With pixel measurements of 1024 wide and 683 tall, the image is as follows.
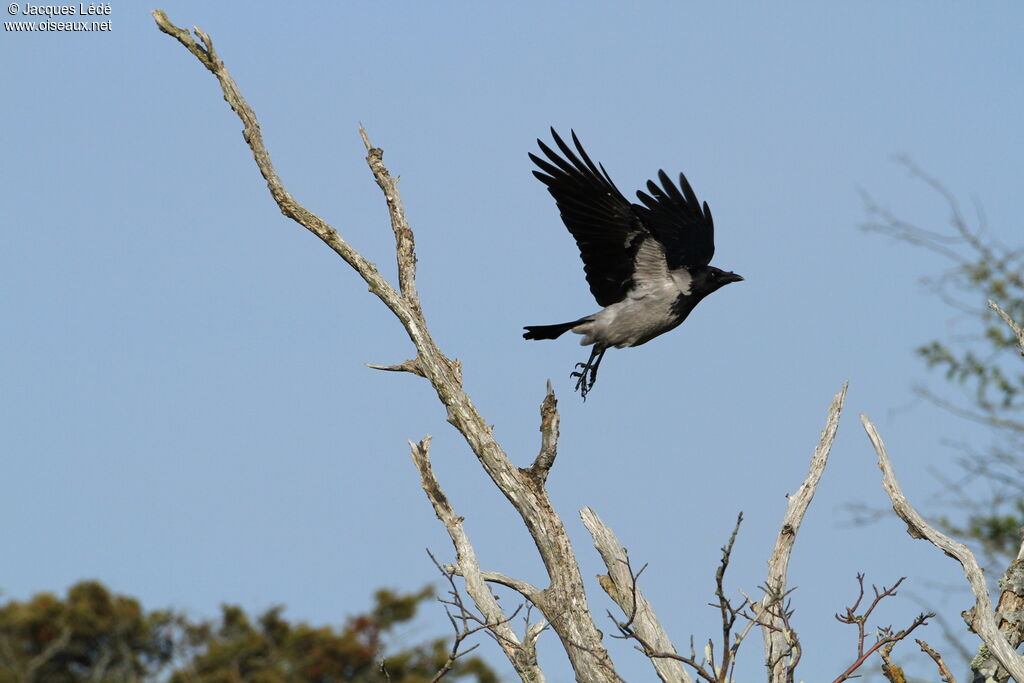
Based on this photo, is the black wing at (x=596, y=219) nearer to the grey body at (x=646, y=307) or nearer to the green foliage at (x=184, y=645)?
the grey body at (x=646, y=307)

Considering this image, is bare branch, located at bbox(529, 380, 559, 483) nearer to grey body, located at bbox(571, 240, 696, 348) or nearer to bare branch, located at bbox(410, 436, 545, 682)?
bare branch, located at bbox(410, 436, 545, 682)

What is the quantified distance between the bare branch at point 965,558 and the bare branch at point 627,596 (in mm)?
1523

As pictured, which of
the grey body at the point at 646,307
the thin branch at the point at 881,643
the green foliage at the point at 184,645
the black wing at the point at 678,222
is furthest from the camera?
the green foliage at the point at 184,645

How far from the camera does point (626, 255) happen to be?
27.0 ft

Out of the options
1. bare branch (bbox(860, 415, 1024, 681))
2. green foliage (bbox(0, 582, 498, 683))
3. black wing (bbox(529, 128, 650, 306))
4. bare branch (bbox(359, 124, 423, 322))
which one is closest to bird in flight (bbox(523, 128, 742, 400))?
black wing (bbox(529, 128, 650, 306))

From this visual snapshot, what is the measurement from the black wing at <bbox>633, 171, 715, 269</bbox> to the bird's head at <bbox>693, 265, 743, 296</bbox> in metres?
A: 0.14

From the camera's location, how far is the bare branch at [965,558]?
5.46m

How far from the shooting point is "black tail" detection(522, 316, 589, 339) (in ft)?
27.5

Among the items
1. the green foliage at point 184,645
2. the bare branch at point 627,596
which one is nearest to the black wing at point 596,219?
the bare branch at point 627,596

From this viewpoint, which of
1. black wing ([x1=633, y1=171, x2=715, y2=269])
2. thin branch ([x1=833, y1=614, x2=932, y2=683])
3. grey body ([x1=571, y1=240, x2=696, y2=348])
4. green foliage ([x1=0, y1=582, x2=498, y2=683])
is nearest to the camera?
thin branch ([x1=833, y1=614, x2=932, y2=683])

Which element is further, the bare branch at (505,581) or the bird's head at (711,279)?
the bird's head at (711,279)

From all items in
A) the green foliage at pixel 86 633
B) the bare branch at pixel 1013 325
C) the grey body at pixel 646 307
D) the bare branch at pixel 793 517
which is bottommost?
the bare branch at pixel 793 517

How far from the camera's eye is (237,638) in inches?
734

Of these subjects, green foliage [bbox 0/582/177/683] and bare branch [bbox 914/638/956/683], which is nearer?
bare branch [bbox 914/638/956/683]
